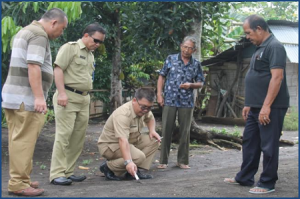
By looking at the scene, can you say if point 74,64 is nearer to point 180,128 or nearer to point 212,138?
point 180,128

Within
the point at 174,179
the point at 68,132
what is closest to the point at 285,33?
the point at 174,179

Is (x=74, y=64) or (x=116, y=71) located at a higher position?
(x=116, y=71)

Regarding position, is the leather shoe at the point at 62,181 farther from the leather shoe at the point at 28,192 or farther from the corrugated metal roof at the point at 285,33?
the corrugated metal roof at the point at 285,33

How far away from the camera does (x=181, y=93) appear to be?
6297 mm

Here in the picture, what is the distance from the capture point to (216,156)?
306 inches

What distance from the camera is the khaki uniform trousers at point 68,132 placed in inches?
196

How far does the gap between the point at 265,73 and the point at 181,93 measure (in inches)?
75.5

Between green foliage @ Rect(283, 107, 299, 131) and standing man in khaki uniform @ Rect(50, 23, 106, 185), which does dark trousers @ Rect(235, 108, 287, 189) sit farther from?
green foliage @ Rect(283, 107, 299, 131)

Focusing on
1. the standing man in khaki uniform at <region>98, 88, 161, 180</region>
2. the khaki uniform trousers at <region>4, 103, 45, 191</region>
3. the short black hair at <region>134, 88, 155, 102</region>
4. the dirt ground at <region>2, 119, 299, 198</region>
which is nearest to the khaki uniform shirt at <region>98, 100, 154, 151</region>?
the standing man in khaki uniform at <region>98, 88, 161, 180</region>

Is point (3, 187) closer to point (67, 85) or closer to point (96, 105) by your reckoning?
point (67, 85)

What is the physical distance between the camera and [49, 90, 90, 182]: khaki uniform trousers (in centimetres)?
498

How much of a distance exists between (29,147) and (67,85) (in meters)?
Result: 1.15

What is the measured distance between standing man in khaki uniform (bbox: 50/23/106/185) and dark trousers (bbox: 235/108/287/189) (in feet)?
6.44

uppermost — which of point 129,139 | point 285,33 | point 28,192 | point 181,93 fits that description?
point 285,33
